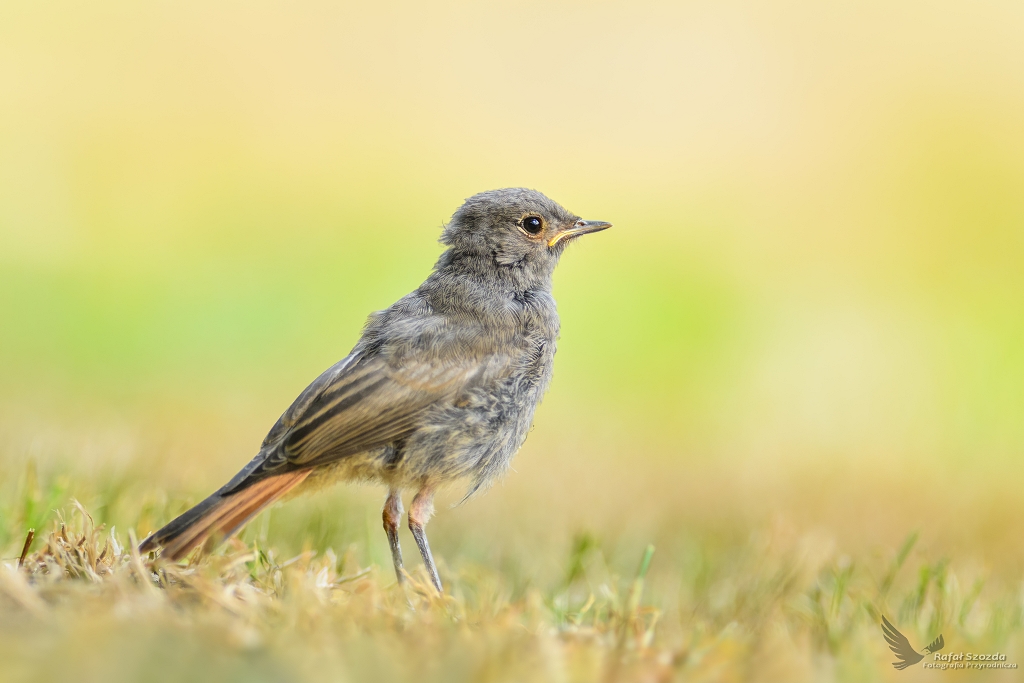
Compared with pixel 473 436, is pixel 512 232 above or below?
above

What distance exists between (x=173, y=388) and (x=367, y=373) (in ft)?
18.8

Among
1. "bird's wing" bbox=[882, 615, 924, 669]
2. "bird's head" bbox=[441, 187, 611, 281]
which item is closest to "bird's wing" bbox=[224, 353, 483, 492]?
A: "bird's head" bbox=[441, 187, 611, 281]

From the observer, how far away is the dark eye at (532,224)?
5.44 metres

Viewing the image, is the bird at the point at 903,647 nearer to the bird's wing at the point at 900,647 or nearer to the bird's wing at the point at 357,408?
the bird's wing at the point at 900,647

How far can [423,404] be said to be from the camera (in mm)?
4422

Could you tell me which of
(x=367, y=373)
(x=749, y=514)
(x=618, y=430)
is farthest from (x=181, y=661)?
(x=618, y=430)

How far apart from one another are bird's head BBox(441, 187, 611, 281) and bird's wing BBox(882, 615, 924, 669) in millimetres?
2685

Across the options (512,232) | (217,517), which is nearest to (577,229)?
(512,232)

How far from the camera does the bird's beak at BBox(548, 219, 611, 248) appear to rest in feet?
18.0

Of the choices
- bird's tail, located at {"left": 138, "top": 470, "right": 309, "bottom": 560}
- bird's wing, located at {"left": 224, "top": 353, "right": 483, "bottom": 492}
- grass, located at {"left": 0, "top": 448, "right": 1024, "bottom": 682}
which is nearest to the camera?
A: grass, located at {"left": 0, "top": 448, "right": 1024, "bottom": 682}

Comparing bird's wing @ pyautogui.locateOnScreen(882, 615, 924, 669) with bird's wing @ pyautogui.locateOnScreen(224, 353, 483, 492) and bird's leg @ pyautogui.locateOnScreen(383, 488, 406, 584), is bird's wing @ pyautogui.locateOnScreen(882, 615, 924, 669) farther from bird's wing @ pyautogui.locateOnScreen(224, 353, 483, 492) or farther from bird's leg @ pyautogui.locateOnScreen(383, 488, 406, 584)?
bird's leg @ pyautogui.locateOnScreen(383, 488, 406, 584)

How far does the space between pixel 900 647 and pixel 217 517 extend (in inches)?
99.6

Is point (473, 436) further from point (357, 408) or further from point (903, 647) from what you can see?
point (903, 647)

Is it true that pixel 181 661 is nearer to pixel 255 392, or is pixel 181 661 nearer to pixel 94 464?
pixel 94 464
